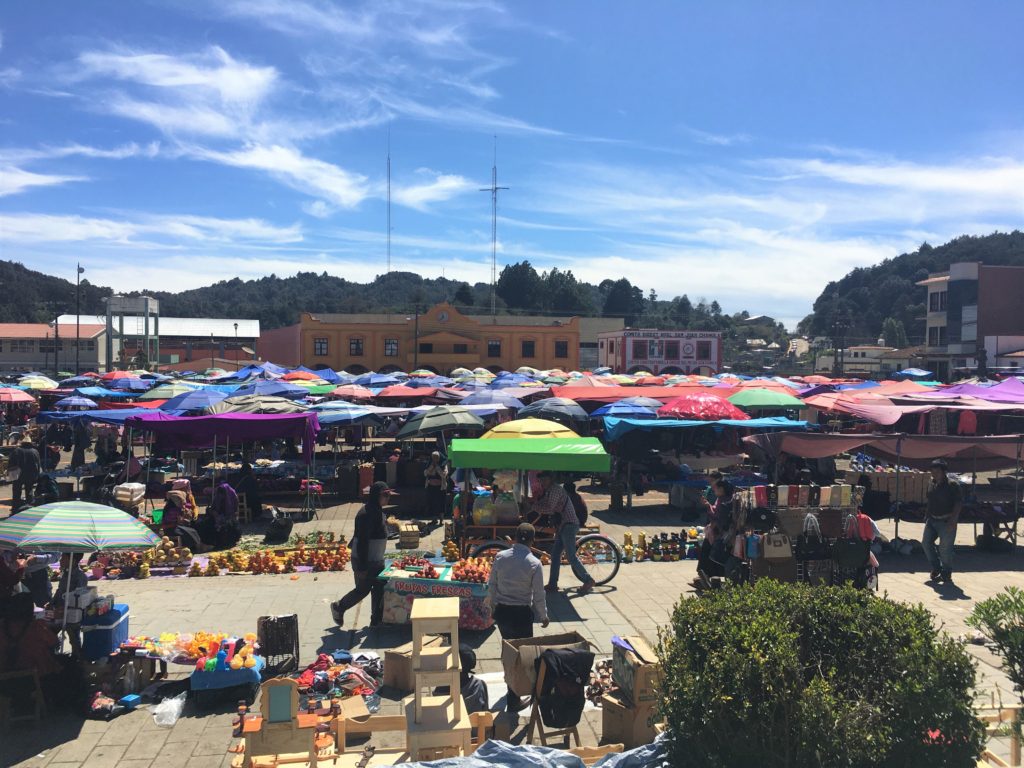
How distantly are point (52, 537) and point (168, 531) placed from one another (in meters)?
5.84

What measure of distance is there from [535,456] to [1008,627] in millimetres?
7174

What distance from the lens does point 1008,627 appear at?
147 inches

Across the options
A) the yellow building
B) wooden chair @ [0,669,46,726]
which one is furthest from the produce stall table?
the yellow building

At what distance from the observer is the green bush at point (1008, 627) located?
12.2 feet

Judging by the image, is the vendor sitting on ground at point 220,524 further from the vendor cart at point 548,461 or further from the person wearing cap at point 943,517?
the person wearing cap at point 943,517

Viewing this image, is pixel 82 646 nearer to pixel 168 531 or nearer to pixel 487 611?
pixel 487 611

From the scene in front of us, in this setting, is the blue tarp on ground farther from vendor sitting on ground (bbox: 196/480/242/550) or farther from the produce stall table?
the produce stall table

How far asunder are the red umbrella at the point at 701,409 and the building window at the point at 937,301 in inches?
2482

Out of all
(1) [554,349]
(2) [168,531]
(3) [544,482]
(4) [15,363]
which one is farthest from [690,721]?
(4) [15,363]

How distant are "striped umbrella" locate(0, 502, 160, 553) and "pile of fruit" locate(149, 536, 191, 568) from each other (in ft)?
14.2

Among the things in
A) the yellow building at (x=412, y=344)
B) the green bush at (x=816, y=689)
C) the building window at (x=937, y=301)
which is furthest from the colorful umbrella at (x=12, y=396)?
the building window at (x=937, y=301)

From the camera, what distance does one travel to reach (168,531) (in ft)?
40.1

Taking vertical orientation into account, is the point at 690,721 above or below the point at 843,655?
below

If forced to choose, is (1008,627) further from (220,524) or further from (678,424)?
(678,424)
